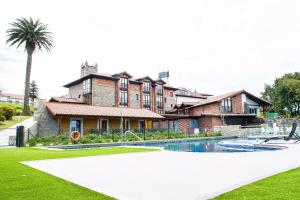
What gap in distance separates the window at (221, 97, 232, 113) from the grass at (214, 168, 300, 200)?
37953 mm

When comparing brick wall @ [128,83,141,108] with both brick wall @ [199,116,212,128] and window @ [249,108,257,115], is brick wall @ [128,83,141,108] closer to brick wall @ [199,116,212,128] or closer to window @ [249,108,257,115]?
brick wall @ [199,116,212,128]

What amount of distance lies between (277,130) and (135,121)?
18578mm

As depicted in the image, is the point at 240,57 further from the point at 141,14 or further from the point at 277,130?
the point at 141,14

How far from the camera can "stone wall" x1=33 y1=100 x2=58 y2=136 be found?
28.8 meters

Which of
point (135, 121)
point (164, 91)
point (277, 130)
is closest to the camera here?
point (277, 130)

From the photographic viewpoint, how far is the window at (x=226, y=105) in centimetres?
4227

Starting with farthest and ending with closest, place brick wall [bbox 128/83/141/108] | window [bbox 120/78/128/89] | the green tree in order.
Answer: the green tree < brick wall [bbox 128/83/141/108] < window [bbox 120/78/128/89]

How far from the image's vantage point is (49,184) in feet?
17.3

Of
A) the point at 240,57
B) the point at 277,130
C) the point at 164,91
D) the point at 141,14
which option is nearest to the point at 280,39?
the point at 240,57

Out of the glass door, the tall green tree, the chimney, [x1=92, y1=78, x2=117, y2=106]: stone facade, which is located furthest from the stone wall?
the tall green tree

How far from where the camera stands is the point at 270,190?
4.32 metres

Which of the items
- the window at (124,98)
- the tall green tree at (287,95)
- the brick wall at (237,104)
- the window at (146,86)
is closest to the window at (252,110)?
the brick wall at (237,104)

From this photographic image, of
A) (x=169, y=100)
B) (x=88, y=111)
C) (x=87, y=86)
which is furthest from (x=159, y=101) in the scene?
(x=88, y=111)

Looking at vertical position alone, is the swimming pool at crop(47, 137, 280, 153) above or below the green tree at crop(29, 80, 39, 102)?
below
